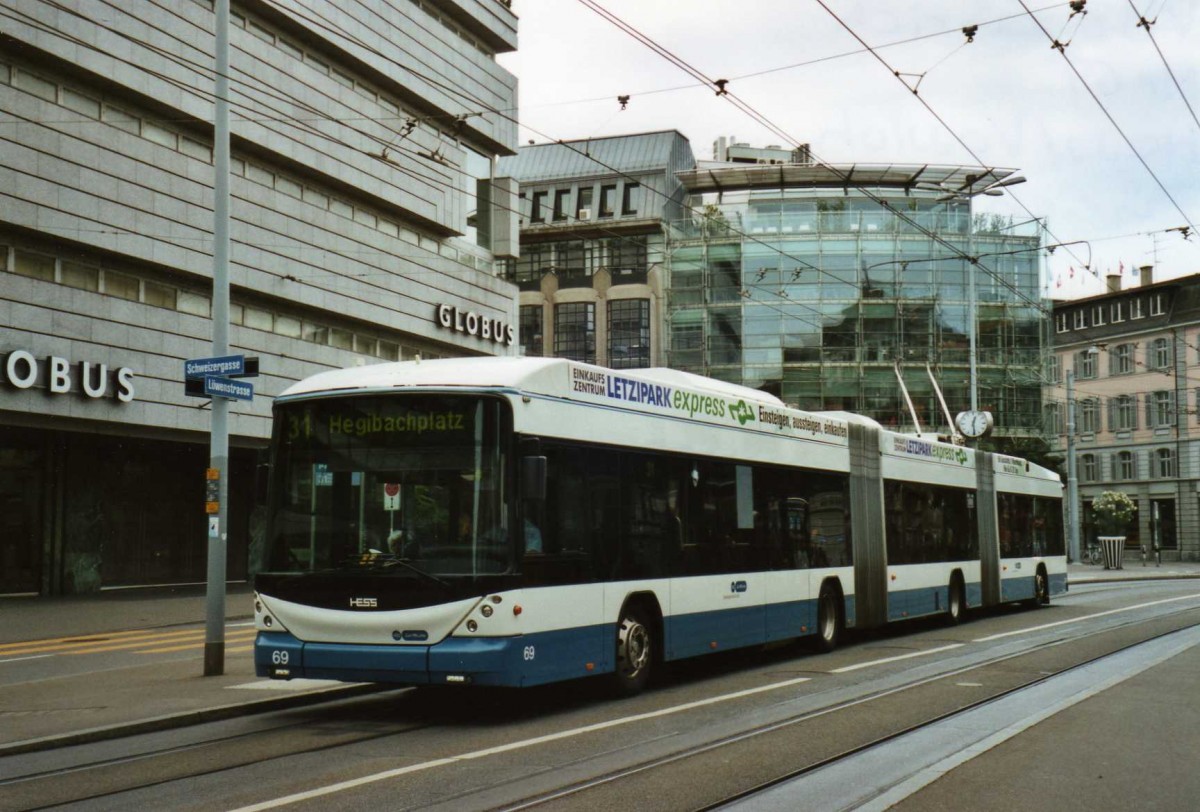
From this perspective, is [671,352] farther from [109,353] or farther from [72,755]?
[72,755]

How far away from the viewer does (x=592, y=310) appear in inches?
2763

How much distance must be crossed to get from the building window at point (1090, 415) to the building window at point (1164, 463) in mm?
4980

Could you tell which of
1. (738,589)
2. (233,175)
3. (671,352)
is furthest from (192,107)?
(671,352)

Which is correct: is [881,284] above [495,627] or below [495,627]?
above

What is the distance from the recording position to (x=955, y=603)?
21656 millimetres

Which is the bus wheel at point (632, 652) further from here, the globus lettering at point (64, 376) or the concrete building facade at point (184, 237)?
the globus lettering at point (64, 376)

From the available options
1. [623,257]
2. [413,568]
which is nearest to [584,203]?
[623,257]

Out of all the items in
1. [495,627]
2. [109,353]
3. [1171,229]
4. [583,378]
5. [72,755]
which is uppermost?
[1171,229]

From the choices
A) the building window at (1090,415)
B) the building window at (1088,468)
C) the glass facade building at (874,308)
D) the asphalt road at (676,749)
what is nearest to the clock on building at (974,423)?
the glass facade building at (874,308)

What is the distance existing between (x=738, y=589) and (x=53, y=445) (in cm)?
2212

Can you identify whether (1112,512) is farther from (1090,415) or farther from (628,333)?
(628,333)

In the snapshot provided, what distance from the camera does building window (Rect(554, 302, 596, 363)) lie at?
70062mm

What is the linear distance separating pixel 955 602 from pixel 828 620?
223 inches

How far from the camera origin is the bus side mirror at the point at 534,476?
33.4 ft
